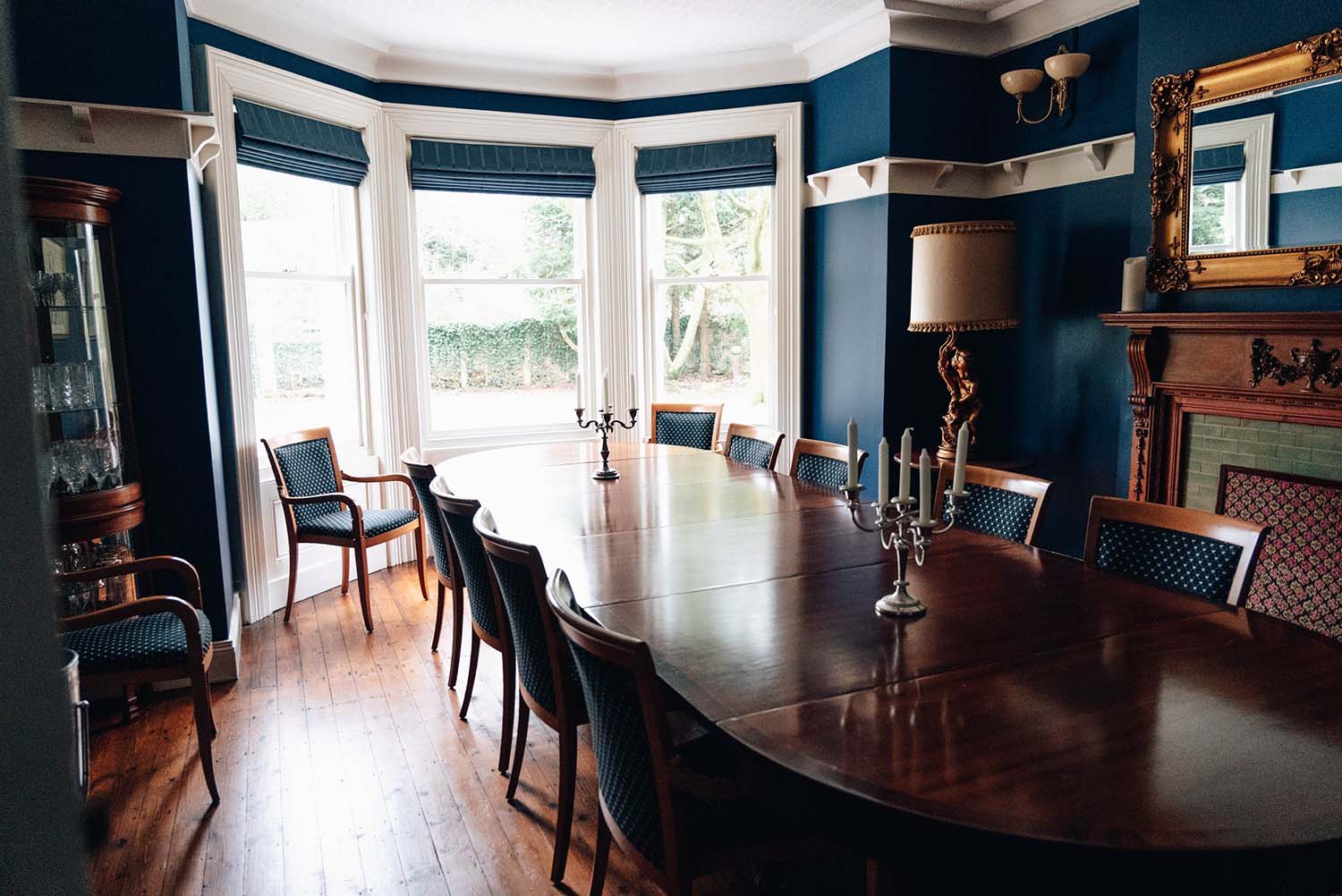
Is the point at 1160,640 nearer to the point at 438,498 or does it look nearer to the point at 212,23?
the point at 438,498

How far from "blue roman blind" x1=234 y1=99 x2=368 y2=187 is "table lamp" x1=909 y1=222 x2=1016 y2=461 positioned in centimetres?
303

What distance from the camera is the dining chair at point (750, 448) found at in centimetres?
415

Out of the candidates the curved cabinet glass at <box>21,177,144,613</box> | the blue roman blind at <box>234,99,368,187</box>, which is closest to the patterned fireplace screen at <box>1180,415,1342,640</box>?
the curved cabinet glass at <box>21,177,144,613</box>

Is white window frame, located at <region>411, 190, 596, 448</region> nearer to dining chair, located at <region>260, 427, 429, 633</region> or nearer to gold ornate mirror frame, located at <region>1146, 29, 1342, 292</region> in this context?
dining chair, located at <region>260, 427, 429, 633</region>

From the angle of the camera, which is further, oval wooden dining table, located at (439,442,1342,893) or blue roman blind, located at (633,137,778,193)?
blue roman blind, located at (633,137,778,193)

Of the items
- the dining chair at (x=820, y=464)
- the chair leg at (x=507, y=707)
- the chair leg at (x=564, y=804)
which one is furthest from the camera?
the dining chair at (x=820, y=464)

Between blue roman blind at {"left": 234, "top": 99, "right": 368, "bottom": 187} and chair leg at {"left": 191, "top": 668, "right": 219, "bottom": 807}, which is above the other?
blue roman blind at {"left": 234, "top": 99, "right": 368, "bottom": 187}

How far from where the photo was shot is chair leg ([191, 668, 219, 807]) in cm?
264

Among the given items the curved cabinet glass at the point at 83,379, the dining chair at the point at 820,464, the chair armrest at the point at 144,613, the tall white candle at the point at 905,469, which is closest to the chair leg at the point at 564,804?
the tall white candle at the point at 905,469

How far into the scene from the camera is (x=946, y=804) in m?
1.20

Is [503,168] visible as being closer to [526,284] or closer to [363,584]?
[526,284]

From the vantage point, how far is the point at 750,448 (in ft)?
14.1

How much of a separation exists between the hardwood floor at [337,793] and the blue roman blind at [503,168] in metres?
2.87

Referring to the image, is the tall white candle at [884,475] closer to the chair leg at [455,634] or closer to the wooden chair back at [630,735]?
the wooden chair back at [630,735]
